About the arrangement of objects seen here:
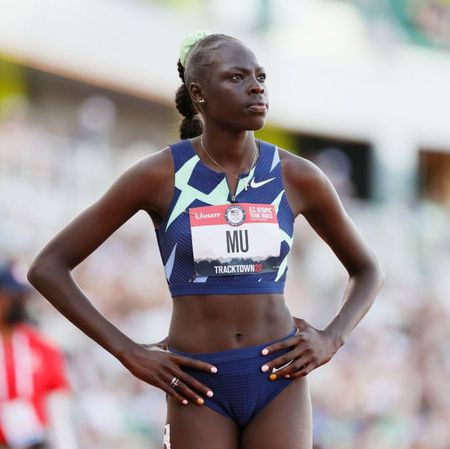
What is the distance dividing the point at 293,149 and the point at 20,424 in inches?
530

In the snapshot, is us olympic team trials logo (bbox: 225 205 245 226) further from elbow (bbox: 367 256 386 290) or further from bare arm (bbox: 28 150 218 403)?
elbow (bbox: 367 256 386 290)

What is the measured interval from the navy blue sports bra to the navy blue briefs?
221mm

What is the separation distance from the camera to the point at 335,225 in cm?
427

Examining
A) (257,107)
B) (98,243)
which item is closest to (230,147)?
(257,107)

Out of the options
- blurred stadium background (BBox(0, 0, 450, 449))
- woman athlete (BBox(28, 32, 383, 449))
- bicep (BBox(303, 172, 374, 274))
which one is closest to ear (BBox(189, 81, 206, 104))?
woman athlete (BBox(28, 32, 383, 449))

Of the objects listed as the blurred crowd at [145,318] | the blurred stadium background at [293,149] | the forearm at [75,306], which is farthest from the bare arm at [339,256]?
the blurred stadium background at [293,149]

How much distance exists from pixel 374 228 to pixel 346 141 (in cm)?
488

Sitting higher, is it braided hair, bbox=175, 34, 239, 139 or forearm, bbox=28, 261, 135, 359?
braided hair, bbox=175, 34, 239, 139

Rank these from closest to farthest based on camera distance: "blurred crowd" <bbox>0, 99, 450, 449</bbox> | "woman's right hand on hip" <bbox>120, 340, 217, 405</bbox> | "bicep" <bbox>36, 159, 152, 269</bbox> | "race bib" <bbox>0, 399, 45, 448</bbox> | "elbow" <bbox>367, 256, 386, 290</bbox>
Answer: "woman's right hand on hip" <bbox>120, 340, 217, 405</bbox> → "bicep" <bbox>36, 159, 152, 269</bbox> → "elbow" <bbox>367, 256, 386, 290</bbox> → "race bib" <bbox>0, 399, 45, 448</bbox> → "blurred crowd" <bbox>0, 99, 450, 449</bbox>

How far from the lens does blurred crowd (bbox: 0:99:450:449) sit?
9.89 meters

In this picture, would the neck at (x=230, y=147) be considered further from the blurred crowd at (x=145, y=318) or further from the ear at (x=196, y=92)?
the blurred crowd at (x=145, y=318)

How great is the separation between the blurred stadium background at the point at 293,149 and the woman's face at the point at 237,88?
4.89 metres

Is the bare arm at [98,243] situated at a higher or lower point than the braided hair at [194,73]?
lower

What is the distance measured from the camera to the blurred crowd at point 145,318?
989 cm
